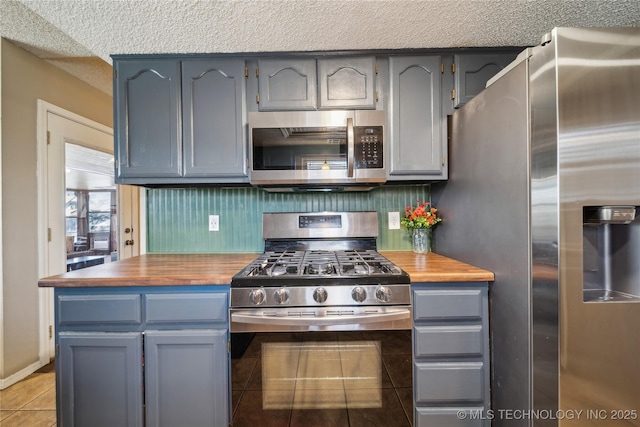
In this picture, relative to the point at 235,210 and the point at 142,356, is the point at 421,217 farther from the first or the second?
the point at 142,356

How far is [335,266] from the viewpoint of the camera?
1.51 metres

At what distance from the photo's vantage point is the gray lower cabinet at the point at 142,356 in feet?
4.42

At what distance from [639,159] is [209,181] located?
2.01m

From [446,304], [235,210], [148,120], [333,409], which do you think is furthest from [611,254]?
[148,120]

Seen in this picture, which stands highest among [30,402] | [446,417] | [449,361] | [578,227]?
[578,227]

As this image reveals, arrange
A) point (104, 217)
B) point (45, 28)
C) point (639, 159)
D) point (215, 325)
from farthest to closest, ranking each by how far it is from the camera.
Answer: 1. point (104, 217)
2. point (45, 28)
3. point (215, 325)
4. point (639, 159)

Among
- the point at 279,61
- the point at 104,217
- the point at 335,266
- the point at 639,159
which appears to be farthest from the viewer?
the point at 104,217

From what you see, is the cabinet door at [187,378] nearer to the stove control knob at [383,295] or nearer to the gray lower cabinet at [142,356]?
the gray lower cabinet at [142,356]

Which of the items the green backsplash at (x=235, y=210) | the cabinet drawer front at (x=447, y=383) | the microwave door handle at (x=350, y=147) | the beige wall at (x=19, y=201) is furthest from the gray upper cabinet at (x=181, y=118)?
the cabinet drawer front at (x=447, y=383)

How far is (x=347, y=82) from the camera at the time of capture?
174cm

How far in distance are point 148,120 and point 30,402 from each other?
2.03 metres

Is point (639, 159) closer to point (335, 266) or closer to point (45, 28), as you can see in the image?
point (335, 266)

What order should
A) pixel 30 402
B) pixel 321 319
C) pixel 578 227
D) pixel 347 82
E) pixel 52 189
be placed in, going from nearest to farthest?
pixel 578 227 < pixel 321 319 < pixel 347 82 < pixel 30 402 < pixel 52 189

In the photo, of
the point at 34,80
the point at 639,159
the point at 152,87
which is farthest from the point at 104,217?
the point at 639,159
